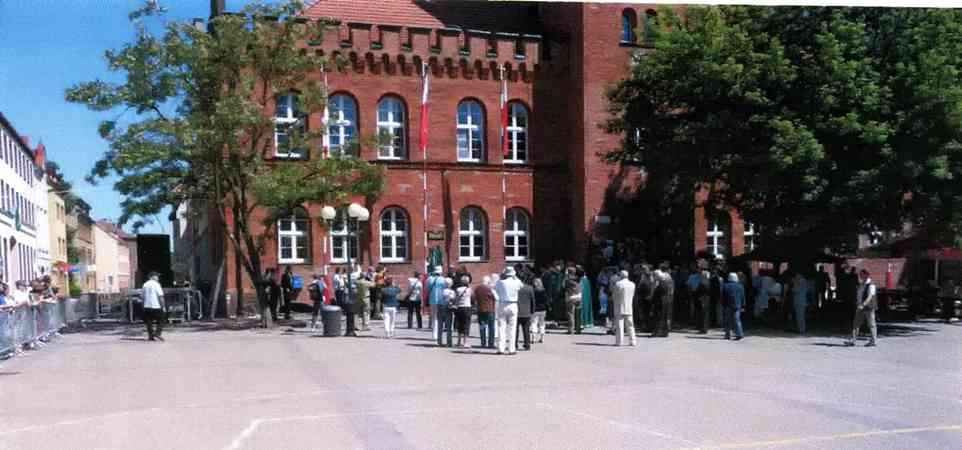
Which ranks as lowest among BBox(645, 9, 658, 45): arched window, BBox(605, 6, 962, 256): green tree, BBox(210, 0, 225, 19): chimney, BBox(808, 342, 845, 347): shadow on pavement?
BBox(808, 342, 845, 347): shadow on pavement

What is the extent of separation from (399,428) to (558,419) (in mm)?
1753

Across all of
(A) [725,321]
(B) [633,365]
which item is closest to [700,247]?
(A) [725,321]

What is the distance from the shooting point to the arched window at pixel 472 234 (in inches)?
1160

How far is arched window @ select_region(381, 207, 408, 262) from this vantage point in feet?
94.0

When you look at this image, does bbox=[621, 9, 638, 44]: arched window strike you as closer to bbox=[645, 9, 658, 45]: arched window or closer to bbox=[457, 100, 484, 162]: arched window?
bbox=[645, 9, 658, 45]: arched window

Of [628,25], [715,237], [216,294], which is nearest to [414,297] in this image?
[216,294]

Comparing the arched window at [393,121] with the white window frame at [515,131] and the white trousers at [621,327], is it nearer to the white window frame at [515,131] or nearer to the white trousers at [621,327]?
the white window frame at [515,131]

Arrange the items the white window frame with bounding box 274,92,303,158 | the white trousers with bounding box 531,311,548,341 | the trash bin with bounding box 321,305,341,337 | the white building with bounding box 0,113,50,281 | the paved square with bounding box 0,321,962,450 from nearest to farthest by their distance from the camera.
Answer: the paved square with bounding box 0,321,962,450
the white building with bounding box 0,113,50,281
the white trousers with bounding box 531,311,548,341
the trash bin with bounding box 321,305,341,337
the white window frame with bounding box 274,92,303,158

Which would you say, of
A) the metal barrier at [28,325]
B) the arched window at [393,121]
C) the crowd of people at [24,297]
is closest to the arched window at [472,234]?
the arched window at [393,121]

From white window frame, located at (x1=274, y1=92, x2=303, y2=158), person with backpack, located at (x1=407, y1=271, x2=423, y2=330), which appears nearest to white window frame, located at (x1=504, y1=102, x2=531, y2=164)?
white window frame, located at (x1=274, y1=92, x2=303, y2=158)

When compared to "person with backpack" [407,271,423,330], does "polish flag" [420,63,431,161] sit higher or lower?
higher

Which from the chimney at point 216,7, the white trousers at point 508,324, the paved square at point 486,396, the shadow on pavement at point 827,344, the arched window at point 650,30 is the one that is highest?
the chimney at point 216,7

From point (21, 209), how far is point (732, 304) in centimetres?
1551

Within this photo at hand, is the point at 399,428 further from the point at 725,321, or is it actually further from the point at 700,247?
the point at 700,247
